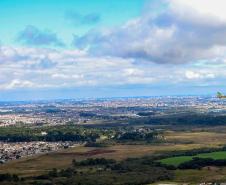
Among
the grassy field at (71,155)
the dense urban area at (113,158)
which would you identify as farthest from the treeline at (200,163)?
the grassy field at (71,155)

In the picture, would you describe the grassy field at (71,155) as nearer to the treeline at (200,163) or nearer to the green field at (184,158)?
the green field at (184,158)

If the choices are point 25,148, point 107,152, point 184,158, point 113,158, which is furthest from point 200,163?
point 25,148

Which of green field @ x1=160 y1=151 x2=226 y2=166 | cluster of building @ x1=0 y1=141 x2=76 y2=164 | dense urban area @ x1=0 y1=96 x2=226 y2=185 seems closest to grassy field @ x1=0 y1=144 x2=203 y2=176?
dense urban area @ x1=0 y1=96 x2=226 y2=185

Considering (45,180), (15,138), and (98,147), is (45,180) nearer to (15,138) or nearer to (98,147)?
(98,147)

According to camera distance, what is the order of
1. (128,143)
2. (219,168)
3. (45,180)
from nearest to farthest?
(45,180) < (219,168) < (128,143)

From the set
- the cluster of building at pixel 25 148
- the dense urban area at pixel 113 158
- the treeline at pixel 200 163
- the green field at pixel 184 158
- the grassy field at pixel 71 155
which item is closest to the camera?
the dense urban area at pixel 113 158

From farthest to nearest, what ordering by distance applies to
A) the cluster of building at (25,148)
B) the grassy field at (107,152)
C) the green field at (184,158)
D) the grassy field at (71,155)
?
the cluster of building at (25,148), the grassy field at (107,152), the grassy field at (71,155), the green field at (184,158)

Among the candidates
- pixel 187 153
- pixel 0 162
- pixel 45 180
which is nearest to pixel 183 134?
pixel 187 153

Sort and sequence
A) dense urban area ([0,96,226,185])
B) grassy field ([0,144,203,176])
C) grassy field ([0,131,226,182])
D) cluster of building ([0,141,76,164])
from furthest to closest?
cluster of building ([0,141,76,164])
grassy field ([0,131,226,182])
grassy field ([0,144,203,176])
dense urban area ([0,96,226,185])

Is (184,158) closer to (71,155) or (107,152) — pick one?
(107,152)

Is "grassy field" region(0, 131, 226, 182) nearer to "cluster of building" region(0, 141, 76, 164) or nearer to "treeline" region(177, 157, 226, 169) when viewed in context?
"treeline" region(177, 157, 226, 169)

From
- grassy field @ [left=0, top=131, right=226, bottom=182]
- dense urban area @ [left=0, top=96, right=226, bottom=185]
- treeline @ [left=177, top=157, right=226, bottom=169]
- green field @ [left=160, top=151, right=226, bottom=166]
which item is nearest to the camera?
dense urban area @ [left=0, top=96, right=226, bottom=185]
